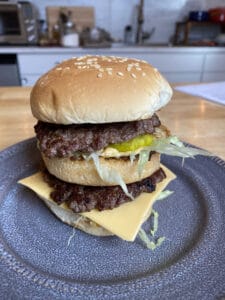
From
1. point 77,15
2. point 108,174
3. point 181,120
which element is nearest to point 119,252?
point 108,174

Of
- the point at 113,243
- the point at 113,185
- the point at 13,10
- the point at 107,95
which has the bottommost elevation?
the point at 113,243

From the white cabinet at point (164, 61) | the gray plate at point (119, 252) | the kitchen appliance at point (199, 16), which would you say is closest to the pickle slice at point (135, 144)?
the gray plate at point (119, 252)

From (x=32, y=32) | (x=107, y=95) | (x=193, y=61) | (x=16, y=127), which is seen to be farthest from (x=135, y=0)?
(x=107, y=95)

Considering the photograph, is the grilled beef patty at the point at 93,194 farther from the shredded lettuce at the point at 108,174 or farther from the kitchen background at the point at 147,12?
the kitchen background at the point at 147,12

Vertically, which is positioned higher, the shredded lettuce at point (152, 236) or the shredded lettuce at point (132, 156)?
the shredded lettuce at point (132, 156)

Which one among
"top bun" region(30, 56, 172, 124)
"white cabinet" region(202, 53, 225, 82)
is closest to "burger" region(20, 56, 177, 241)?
"top bun" region(30, 56, 172, 124)

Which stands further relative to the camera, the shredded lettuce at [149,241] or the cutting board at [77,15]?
the cutting board at [77,15]

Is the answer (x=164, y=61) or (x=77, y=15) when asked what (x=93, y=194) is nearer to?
(x=164, y=61)

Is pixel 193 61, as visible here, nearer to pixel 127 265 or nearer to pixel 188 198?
pixel 188 198
